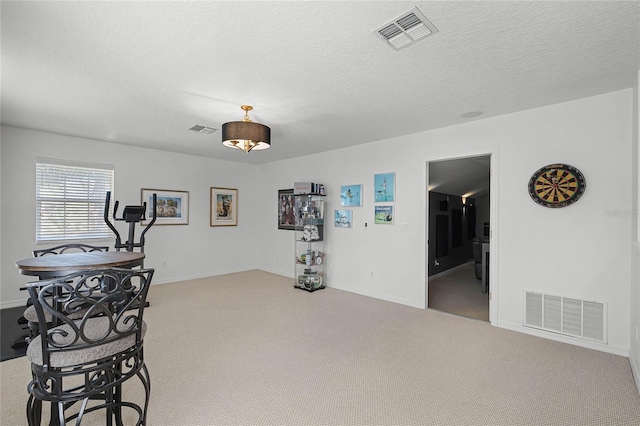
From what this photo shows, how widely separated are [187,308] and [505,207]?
447 cm

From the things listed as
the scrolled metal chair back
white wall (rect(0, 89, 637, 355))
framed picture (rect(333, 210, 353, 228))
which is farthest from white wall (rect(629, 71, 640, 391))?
the scrolled metal chair back

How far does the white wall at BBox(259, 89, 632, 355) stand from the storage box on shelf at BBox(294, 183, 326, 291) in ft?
2.86

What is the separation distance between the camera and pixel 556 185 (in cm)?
335

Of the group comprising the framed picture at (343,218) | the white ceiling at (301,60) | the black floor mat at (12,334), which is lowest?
the black floor mat at (12,334)

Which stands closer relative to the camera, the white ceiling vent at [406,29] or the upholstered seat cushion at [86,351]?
the upholstered seat cushion at [86,351]

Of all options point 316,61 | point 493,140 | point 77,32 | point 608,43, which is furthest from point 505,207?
point 77,32

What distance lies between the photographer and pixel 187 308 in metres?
4.44

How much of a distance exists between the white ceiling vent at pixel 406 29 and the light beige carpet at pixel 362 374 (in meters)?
2.60

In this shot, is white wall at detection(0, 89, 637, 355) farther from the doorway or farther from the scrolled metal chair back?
the scrolled metal chair back

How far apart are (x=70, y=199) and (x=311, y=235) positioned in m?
4.01

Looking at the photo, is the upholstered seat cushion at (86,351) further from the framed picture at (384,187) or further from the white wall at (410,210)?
the framed picture at (384,187)

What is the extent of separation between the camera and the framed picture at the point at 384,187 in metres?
4.86

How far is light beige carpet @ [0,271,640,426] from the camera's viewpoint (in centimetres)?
210

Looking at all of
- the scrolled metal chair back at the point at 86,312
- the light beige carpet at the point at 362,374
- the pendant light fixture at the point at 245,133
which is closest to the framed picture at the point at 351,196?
the light beige carpet at the point at 362,374
